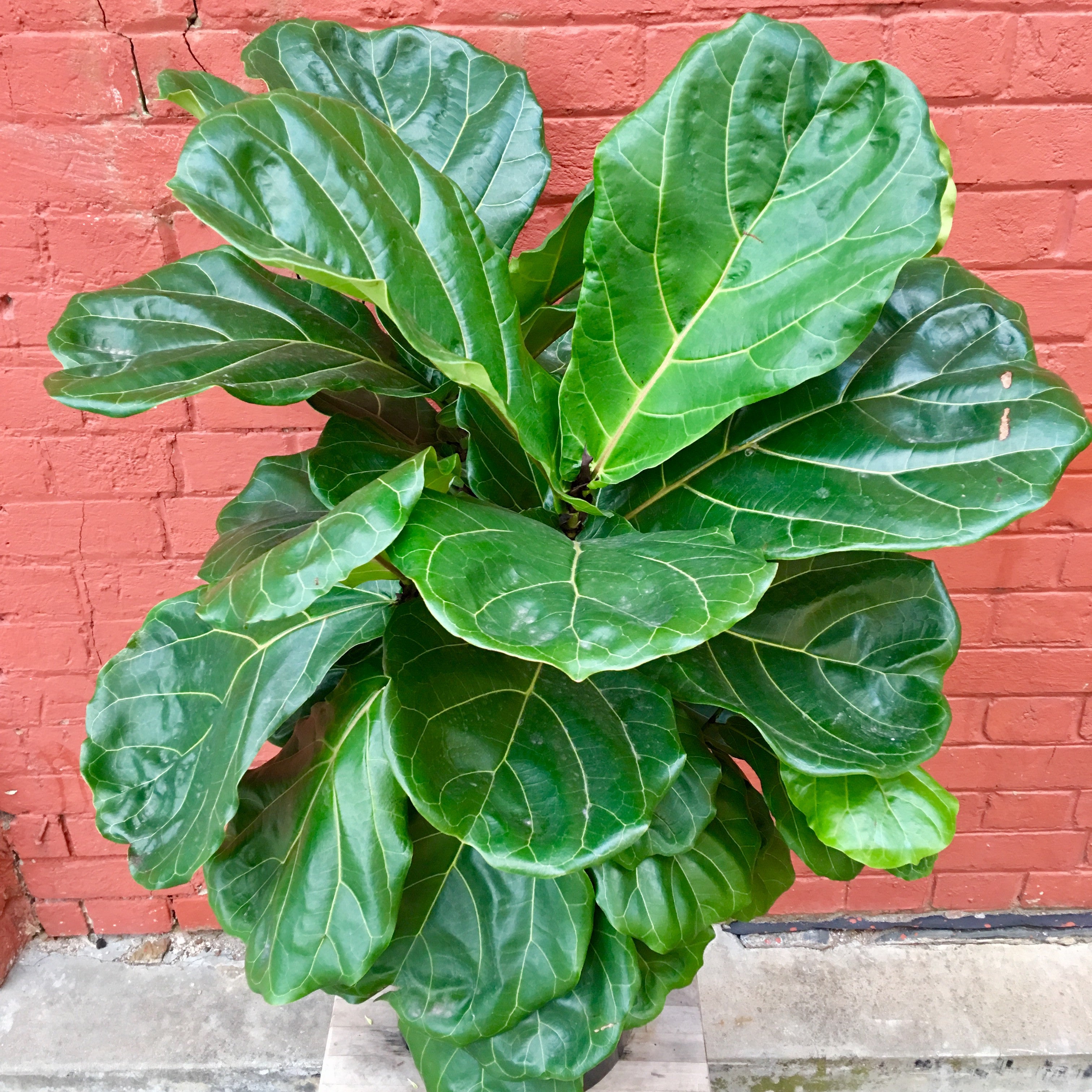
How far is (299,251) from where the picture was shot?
512 millimetres

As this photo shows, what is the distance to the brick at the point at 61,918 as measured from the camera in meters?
1.47

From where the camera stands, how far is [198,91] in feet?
2.17

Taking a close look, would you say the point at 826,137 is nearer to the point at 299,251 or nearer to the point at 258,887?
the point at 299,251

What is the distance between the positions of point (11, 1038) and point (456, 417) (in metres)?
1.38

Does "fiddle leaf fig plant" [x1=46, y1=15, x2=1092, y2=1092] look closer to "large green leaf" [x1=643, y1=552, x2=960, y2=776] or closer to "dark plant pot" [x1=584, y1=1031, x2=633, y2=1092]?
"large green leaf" [x1=643, y1=552, x2=960, y2=776]

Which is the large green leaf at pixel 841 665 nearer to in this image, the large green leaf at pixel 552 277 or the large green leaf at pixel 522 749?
the large green leaf at pixel 522 749

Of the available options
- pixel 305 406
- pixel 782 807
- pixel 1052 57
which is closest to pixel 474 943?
pixel 782 807

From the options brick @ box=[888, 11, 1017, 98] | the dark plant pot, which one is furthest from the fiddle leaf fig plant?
brick @ box=[888, 11, 1017, 98]

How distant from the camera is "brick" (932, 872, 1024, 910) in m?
1.50

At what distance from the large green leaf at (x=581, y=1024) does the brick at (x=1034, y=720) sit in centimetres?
88

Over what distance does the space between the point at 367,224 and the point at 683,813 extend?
49 cm

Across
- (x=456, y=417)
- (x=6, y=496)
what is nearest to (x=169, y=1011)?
(x=6, y=496)

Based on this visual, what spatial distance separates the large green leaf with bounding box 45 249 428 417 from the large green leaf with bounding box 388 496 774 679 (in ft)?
0.48

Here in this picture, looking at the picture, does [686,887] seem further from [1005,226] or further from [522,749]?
[1005,226]
